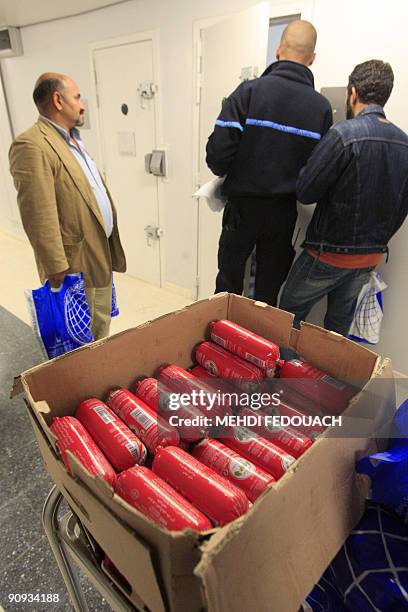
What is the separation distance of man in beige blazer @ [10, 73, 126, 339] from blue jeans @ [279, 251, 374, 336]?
97 centimetres

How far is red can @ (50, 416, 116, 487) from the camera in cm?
63

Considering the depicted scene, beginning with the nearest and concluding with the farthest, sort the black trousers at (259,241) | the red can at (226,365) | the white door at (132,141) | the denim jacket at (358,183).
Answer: the red can at (226,365)
the denim jacket at (358,183)
the black trousers at (259,241)
the white door at (132,141)

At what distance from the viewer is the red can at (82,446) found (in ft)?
2.07

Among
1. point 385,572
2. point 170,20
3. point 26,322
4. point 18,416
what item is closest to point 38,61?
point 170,20

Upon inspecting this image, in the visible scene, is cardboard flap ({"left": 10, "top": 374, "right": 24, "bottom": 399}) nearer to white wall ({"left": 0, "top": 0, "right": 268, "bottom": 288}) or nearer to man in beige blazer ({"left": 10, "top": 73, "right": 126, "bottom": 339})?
man in beige blazer ({"left": 10, "top": 73, "right": 126, "bottom": 339})

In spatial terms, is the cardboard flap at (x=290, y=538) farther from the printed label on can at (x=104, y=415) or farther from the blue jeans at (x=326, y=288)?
the blue jeans at (x=326, y=288)

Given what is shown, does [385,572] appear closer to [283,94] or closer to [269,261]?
[269,261]

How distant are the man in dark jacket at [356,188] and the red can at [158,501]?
4.46 ft

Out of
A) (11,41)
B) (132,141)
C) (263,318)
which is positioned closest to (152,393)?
(263,318)

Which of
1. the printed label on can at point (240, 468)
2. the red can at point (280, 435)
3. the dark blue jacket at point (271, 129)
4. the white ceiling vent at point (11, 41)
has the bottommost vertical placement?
the red can at point (280, 435)

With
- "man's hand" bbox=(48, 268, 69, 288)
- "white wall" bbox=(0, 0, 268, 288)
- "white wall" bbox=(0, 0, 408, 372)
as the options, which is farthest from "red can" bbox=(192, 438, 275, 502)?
"white wall" bbox=(0, 0, 268, 288)

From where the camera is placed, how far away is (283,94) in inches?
61.7

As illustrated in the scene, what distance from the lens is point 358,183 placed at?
1480mm

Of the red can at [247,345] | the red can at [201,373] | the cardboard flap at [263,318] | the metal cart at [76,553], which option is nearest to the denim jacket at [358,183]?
the cardboard flap at [263,318]
